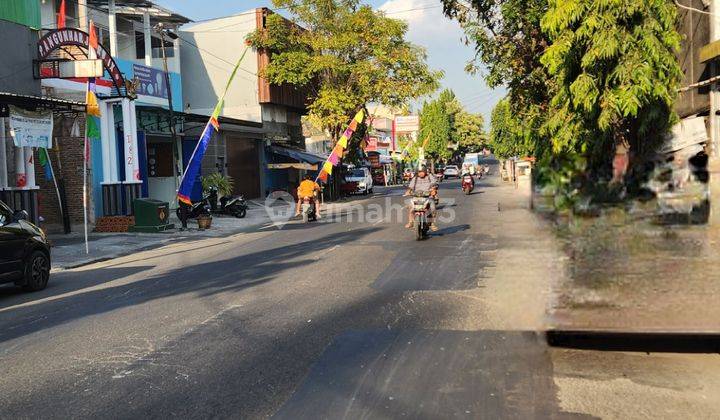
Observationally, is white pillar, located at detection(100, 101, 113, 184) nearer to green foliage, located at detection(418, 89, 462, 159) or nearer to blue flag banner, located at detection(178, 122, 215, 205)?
blue flag banner, located at detection(178, 122, 215, 205)

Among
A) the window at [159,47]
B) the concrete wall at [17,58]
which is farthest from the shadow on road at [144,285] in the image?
the window at [159,47]

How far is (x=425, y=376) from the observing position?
4930mm

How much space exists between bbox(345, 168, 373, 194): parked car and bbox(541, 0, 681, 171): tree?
36.2 metres

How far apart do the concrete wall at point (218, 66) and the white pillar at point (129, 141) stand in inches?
605

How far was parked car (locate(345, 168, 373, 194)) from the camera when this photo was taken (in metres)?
43.6

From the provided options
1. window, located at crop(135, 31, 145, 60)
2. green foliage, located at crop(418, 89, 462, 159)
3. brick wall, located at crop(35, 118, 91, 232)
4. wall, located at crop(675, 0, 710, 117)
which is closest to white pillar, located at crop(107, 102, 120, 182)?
brick wall, located at crop(35, 118, 91, 232)

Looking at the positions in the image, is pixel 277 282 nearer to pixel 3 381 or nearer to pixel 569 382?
pixel 3 381

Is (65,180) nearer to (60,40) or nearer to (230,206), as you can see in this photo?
(60,40)

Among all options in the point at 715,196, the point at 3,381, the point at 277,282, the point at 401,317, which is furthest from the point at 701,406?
the point at 277,282

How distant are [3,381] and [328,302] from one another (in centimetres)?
369

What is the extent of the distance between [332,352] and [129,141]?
17868 mm

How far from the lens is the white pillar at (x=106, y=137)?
21047 millimetres

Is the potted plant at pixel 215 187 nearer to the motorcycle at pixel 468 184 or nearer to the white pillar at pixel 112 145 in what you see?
the white pillar at pixel 112 145

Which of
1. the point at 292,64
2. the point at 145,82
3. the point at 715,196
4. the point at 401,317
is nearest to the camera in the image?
the point at 715,196
